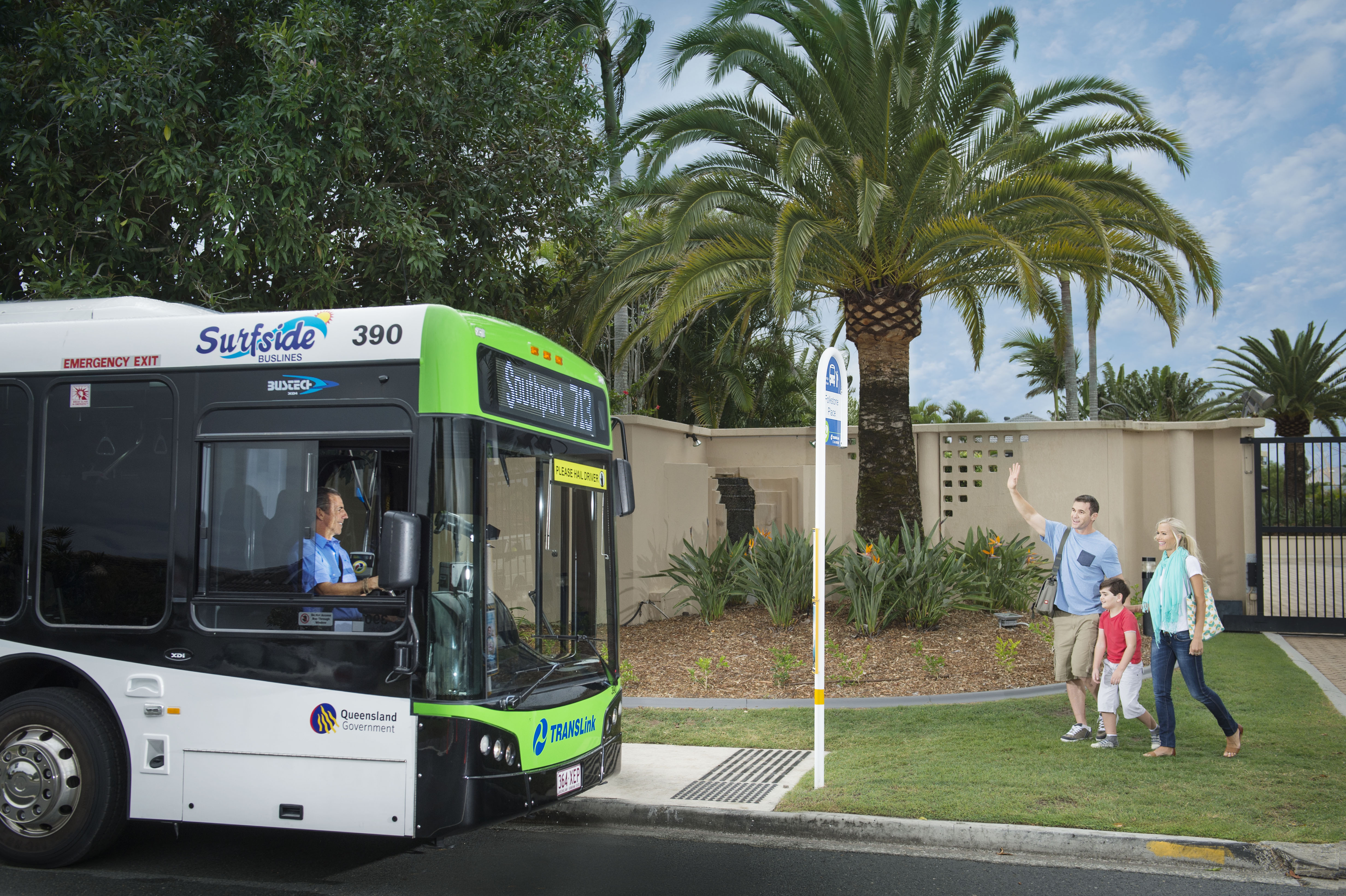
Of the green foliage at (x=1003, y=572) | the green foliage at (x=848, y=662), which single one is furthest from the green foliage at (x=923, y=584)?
the green foliage at (x=848, y=662)

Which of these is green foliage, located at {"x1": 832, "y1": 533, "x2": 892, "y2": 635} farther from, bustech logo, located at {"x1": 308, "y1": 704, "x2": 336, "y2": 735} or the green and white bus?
bustech logo, located at {"x1": 308, "y1": 704, "x2": 336, "y2": 735}

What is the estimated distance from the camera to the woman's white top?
7367 mm

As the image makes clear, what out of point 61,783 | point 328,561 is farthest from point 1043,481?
point 61,783

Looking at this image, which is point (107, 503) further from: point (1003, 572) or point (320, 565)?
point (1003, 572)

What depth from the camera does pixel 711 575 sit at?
538 inches

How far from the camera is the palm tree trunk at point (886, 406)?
13336mm

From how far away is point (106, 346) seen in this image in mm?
5891

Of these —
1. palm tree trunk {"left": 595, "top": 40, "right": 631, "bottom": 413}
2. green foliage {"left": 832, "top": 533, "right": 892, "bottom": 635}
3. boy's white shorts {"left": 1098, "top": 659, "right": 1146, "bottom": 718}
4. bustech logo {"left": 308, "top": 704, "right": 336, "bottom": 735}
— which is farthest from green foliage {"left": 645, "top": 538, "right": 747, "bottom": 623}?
bustech logo {"left": 308, "top": 704, "right": 336, "bottom": 735}

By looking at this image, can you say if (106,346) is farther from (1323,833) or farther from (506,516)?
(1323,833)

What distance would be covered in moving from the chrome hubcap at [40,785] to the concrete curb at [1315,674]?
31.4ft

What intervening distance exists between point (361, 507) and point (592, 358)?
49.8 feet

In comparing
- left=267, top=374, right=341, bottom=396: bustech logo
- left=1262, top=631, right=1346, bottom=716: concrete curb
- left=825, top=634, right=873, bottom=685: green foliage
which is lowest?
left=1262, top=631, right=1346, bottom=716: concrete curb

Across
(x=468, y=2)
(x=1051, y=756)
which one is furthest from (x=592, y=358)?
(x=1051, y=756)

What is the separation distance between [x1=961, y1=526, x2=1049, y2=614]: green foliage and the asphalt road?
735cm
